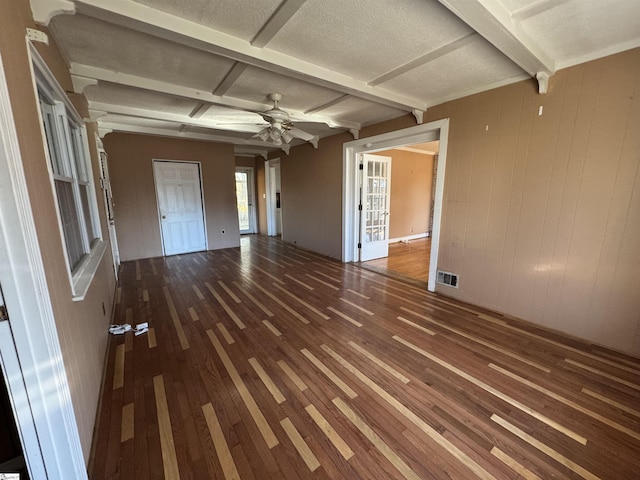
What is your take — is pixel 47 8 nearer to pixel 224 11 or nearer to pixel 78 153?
pixel 224 11

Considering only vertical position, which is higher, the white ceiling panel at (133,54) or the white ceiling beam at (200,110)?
the white ceiling panel at (133,54)

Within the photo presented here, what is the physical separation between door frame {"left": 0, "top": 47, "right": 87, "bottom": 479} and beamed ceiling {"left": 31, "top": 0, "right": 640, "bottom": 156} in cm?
128

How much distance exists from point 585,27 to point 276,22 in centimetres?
217

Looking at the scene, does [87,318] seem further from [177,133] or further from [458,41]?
[177,133]

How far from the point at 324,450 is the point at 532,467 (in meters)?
1.06

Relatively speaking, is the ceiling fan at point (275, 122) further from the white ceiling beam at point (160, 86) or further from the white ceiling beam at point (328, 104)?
the white ceiling beam at point (328, 104)

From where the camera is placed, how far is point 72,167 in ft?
7.04

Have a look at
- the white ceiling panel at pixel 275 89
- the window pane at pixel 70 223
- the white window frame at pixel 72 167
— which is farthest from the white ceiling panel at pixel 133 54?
the window pane at pixel 70 223

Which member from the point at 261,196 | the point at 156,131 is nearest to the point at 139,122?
the point at 156,131

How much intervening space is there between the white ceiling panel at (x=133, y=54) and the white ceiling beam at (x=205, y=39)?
29 centimetres

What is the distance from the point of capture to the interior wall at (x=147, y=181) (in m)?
5.02

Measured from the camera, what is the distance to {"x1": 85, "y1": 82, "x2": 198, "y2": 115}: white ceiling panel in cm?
292

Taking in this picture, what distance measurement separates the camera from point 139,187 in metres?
5.19

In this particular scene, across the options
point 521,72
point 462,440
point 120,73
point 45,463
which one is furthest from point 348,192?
point 45,463
